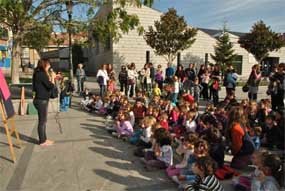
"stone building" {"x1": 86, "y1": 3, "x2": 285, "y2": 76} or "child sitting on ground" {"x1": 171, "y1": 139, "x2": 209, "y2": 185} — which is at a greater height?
"stone building" {"x1": 86, "y1": 3, "x2": 285, "y2": 76}

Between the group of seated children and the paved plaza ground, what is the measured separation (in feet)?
0.84

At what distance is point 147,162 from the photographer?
20.3 feet

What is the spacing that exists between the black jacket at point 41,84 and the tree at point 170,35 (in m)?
16.6

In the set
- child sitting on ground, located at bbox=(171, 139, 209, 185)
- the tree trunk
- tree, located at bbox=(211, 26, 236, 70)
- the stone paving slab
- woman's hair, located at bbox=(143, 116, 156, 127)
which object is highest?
tree, located at bbox=(211, 26, 236, 70)

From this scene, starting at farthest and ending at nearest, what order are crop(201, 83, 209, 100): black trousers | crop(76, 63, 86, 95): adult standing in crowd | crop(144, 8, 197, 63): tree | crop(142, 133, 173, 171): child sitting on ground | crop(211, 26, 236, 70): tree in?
1. crop(211, 26, 236, 70): tree
2. crop(144, 8, 197, 63): tree
3. crop(76, 63, 86, 95): adult standing in crowd
4. crop(201, 83, 209, 100): black trousers
5. crop(142, 133, 173, 171): child sitting on ground

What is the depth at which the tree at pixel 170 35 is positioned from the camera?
911 inches

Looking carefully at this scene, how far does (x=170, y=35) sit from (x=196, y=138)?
1806 cm

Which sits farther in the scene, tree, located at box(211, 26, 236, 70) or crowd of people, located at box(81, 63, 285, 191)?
tree, located at box(211, 26, 236, 70)

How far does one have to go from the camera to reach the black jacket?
7.23 meters

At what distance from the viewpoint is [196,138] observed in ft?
18.7

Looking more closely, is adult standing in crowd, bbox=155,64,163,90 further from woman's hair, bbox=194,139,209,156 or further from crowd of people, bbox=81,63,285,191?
woman's hair, bbox=194,139,209,156

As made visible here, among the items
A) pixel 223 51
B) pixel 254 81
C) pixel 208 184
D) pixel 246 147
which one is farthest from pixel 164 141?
pixel 223 51

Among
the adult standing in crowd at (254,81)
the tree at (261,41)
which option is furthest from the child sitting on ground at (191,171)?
the tree at (261,41)

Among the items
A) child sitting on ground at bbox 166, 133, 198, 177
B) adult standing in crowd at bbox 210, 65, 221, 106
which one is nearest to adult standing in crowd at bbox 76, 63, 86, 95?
adult standing in crowd at bbox 210, 65, 221, 106
